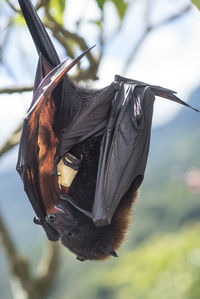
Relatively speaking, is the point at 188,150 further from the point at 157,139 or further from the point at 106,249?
the point at 106,249

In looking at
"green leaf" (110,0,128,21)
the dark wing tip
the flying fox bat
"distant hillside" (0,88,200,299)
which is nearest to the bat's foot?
the flying fox bat

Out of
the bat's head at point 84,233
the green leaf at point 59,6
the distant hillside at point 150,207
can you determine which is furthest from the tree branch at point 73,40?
the distant hillside at point 150,207

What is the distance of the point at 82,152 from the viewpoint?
2467mm

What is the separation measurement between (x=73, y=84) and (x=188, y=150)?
345 inches

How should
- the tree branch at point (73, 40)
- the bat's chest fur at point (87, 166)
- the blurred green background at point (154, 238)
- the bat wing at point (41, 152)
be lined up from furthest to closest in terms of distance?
the blurred green background at point (154, 238)
the tree branch at point (73, 40)
the bat's chest fur at point (87, 166)
the bat wing at point (41, 152)

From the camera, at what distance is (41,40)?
2287 millimetres

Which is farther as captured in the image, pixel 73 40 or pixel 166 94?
pixel 73 40

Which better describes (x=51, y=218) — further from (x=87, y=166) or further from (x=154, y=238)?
(x=154, y=238)

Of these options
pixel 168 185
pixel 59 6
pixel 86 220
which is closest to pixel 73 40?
pixel 59 6

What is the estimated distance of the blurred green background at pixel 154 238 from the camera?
7637 millimetres

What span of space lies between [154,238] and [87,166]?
287 inches

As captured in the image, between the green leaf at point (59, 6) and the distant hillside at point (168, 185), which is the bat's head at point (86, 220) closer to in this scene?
the green leaf at point (59, 6)

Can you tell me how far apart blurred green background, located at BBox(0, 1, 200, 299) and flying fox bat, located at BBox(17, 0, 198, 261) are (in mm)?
5153

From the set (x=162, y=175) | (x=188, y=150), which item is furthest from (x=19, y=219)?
(x=188, y=150)
